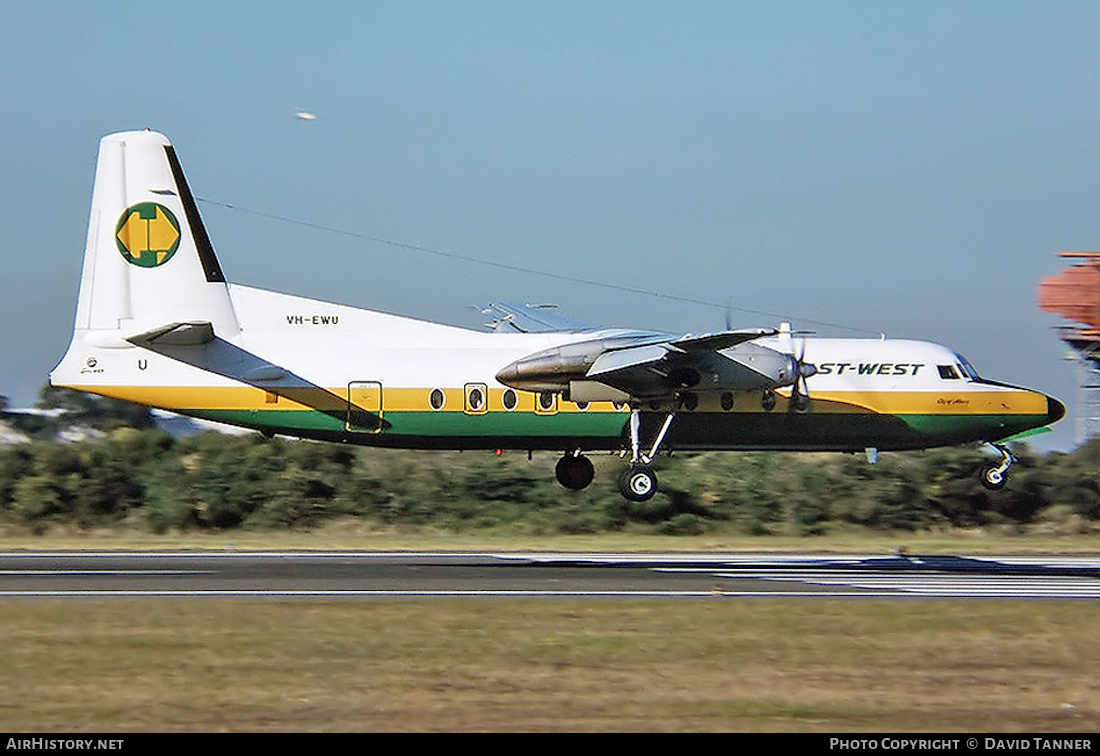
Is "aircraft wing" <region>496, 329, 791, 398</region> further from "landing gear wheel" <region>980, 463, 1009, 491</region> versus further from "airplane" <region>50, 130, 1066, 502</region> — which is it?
"landing gear wheel" <region>980, 463, 1009, 491</region>

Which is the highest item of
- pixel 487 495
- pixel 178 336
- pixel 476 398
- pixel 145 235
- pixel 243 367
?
pixel 145 235


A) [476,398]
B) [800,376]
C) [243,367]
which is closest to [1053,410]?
[800,376]

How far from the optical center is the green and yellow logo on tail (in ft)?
93.9

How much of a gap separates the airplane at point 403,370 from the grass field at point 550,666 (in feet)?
28.0

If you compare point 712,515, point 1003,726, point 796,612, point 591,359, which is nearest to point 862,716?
point 1003,726

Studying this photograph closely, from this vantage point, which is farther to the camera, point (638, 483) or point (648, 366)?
point (638, 483)

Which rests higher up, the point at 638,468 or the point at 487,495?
the point at 638,468

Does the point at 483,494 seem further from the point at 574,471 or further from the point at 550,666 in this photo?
the point at 550,666

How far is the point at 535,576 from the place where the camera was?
2416 centimetres

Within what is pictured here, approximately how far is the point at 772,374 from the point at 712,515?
9141 millimetres

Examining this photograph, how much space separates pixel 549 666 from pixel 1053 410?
19.6 m

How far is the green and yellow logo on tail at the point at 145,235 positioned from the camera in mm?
28625

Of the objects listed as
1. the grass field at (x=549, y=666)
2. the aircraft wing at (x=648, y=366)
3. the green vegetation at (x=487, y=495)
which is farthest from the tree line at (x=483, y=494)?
the grass field at (x=549, y=666)

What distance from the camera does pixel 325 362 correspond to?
28391 mm
